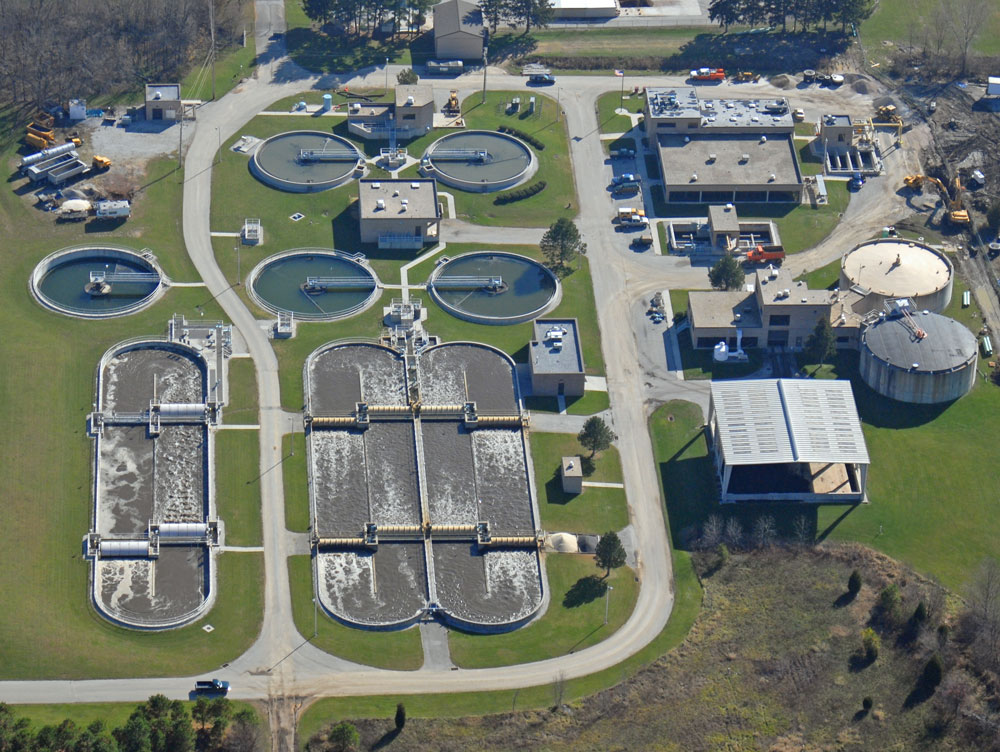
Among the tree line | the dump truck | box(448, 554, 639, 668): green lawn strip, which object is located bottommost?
Answer: box(448, 554, 639, 668): green lawn strip

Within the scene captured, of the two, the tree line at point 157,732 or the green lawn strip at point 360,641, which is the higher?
the tree line at point 157,732

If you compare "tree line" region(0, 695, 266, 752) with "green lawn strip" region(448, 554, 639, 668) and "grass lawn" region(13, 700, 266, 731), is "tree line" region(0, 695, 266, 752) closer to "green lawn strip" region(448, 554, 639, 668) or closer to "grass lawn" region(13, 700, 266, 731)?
"grass lawn" region(13, 700, 266, 731)

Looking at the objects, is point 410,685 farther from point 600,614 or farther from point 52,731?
point 52,731

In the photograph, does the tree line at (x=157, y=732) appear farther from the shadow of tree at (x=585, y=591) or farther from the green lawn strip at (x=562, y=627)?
the shadow of tree at (x=585, y=591)

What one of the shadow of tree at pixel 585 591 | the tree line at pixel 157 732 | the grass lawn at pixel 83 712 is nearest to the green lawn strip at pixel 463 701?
the grass lawn at pixel 83 712

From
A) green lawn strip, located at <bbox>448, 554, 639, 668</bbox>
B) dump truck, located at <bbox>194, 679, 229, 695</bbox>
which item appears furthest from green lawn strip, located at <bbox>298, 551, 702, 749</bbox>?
dump truck, located at <bbox>194, 679, 229, 695</bbox>

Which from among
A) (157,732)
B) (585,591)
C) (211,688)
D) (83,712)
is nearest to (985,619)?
(585,591)
